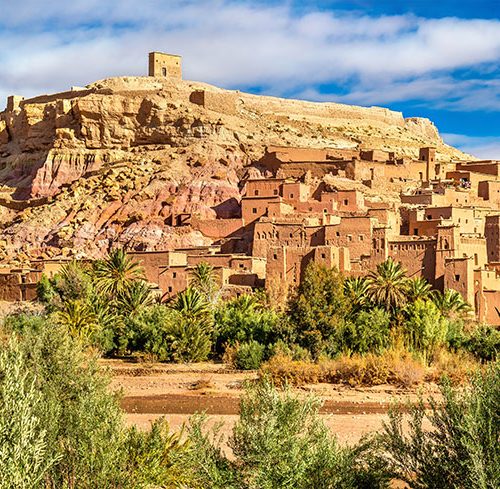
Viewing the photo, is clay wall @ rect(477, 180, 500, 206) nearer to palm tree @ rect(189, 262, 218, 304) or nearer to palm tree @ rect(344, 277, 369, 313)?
palm tree @ rect(344, 277, 369, 313)

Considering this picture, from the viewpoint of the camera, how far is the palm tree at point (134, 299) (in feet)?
101

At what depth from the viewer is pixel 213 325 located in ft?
93.4

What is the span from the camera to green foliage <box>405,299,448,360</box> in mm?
24516

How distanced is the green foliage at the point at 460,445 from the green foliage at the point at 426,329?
14.0 meters

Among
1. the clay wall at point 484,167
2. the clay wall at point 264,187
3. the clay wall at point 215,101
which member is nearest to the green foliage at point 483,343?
the clay wall at point 264,187

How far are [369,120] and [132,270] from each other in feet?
113

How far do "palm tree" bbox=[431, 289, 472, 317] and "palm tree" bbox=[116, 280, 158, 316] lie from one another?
10.3 metres

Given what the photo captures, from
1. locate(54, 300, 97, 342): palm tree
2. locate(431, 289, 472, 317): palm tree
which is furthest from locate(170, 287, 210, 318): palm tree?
locate(431, 289, 472, 317): palm tree

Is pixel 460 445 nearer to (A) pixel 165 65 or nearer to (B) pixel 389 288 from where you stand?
(B) pixel 389 288

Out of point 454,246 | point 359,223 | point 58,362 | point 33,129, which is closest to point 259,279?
point 359,223

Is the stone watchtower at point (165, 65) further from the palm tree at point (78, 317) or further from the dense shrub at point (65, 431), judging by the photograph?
the dense shrub at point (65, 431)

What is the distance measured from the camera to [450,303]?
2784cm

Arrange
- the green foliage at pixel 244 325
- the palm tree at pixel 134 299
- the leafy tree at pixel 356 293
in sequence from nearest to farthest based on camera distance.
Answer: the green foliage at pixel 244 325
the leafy tree at pixel 356 293
the palm tree at pixel 134 299

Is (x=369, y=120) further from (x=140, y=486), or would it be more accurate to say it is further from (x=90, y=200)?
(x=140, y=486)
